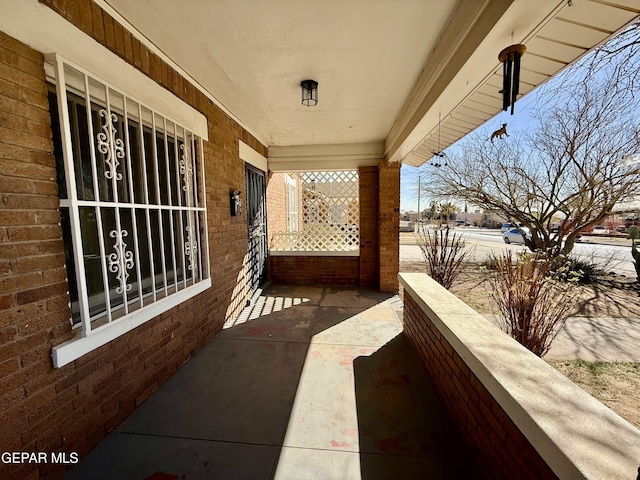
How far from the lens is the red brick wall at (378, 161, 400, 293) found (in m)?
5.11

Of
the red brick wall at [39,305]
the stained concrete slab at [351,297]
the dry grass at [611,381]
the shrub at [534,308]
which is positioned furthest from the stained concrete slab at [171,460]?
the stained concrete slab at [351,297]

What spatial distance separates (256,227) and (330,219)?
182 centimetres

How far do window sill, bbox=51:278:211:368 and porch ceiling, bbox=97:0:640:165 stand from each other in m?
2.20

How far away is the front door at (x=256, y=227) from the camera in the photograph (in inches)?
189

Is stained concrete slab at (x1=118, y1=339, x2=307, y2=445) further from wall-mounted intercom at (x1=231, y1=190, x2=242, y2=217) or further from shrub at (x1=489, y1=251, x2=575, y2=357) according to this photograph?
shrub at (x1=489, y1=251, x2=575, y2=357)

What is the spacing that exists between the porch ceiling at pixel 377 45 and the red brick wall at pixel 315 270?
3124mm

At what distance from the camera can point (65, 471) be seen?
1563mm

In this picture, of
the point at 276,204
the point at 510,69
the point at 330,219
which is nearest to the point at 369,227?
the point at 330,219

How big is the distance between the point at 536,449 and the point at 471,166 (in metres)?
9.40

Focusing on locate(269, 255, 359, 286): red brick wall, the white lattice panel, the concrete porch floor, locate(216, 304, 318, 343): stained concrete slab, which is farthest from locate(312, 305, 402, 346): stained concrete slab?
the white lattice panel

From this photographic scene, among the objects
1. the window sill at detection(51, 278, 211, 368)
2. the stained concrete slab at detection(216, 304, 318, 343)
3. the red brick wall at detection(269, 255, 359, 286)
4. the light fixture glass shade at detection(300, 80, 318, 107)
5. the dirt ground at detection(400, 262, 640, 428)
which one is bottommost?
the dirt ground at detection(400, 262, 640, 428)

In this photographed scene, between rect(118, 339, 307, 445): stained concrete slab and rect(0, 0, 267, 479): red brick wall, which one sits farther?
rect(118, 339, 307, 445): stained concrete slab

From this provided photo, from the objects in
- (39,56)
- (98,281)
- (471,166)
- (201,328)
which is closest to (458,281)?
(471,166)

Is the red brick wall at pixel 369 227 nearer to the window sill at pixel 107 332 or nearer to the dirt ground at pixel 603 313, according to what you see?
the dirt ground at pixel 603 313
